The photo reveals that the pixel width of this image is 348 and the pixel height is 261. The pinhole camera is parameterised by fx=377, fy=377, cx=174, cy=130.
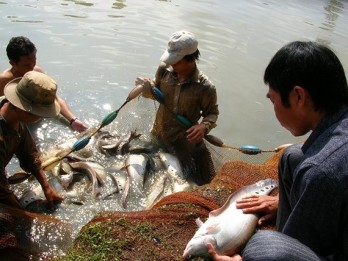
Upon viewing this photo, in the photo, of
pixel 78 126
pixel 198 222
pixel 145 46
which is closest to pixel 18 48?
pixel 78 126

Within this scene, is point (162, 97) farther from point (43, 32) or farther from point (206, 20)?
point (206, 20)

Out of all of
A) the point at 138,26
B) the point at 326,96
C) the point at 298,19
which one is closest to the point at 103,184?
the point at 326,96

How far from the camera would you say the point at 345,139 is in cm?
218

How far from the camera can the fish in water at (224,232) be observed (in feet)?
10.2

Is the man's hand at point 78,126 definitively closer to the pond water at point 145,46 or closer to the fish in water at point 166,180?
the pond water at point 145,46

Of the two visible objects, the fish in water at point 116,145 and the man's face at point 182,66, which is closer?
the man's face at point 182,66

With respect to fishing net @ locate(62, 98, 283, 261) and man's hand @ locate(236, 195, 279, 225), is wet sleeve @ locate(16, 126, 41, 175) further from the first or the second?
man's hand @ locate(236, 195, 279, 225)

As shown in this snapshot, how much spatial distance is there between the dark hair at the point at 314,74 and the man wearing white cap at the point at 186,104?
9.78ft

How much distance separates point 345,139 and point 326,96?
0.32m

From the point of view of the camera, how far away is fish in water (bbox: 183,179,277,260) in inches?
123

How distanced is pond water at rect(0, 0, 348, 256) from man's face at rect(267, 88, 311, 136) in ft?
11.1

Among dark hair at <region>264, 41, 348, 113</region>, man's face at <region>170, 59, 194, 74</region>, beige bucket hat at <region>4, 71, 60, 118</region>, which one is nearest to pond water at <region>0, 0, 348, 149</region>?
man's face at <region>170, 59, 194, 74</region>

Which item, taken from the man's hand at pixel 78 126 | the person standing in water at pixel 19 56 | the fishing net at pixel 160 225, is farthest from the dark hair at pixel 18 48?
the fishing net at pixel 160 225

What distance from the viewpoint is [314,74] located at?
7.60 feet
